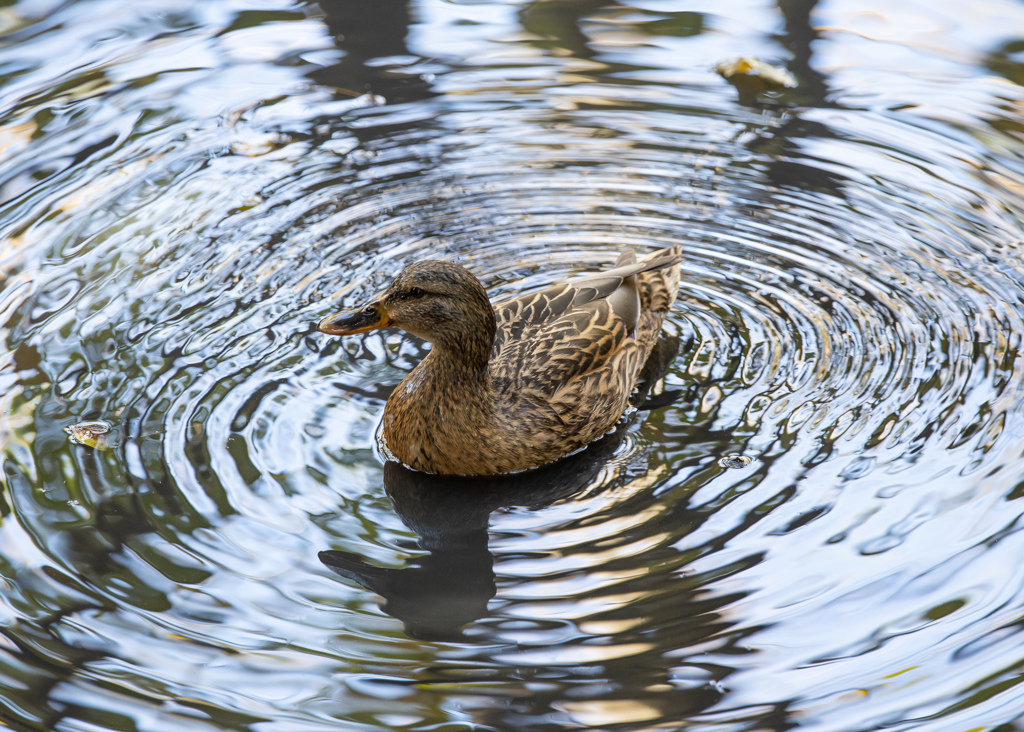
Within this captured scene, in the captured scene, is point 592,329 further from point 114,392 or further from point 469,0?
point 469,0

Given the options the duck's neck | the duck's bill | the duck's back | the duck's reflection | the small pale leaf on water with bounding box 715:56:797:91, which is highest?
the small pale leaf on water with bounding box 715:56:797:91

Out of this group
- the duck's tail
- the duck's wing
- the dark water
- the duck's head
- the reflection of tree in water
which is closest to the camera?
the dark water

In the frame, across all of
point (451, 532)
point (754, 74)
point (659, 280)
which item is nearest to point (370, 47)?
point (754, 74)

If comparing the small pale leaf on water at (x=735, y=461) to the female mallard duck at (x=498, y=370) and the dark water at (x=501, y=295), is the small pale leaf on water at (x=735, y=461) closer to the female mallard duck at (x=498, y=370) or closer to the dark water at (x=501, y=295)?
the dark water at (x=501, y=295)

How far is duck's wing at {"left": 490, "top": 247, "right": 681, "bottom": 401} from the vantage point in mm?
5441

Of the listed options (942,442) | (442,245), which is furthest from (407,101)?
(942,442)

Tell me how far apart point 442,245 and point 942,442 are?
3.17 m

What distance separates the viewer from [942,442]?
5.12 meters

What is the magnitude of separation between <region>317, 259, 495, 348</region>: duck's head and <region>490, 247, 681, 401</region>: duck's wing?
0.40 meters

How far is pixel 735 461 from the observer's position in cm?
510

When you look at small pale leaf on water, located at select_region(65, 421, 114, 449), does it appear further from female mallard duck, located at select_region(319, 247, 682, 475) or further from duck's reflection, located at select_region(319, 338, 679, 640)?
duck's reflection, located at select_region(319, 338, 679, 640)

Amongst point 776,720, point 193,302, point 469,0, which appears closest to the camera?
point 776,720

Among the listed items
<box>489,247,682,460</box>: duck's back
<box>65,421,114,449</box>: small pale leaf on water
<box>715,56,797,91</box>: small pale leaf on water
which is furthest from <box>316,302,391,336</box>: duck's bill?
<box>715,56,797,91</box>: small pale leaf on water

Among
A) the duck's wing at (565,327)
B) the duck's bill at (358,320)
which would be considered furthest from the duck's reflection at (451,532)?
the duck's bill at (358,320)
